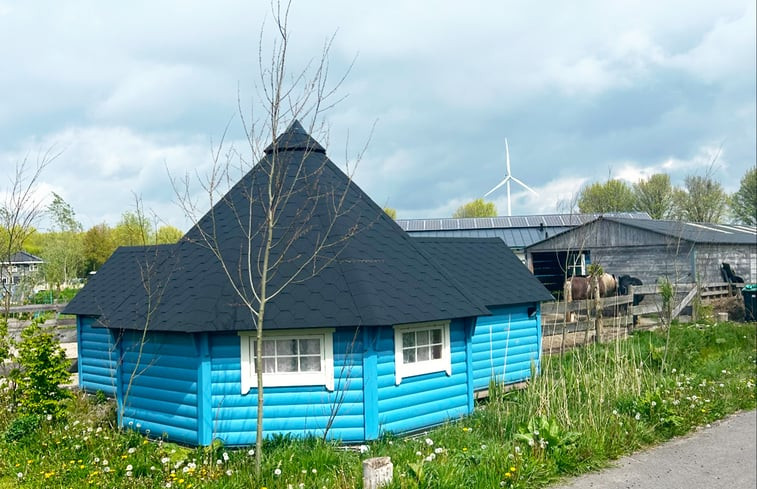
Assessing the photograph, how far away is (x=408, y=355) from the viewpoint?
9.46 metres

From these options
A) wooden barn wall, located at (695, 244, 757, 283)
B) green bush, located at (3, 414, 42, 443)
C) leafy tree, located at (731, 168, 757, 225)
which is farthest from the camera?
leafy tree, located at (731, 168, 757, 225)

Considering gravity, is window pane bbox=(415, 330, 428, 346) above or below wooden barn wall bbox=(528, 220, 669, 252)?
below

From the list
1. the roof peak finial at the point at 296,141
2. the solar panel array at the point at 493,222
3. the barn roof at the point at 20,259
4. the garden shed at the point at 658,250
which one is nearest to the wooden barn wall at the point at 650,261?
the garden shed at the point at 658,250

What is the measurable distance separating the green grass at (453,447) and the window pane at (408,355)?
1141 millimetres

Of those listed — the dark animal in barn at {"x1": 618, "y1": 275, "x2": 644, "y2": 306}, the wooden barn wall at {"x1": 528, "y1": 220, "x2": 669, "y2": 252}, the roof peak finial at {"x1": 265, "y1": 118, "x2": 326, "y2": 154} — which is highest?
the roof peak finial at {"x1": 265, "y1": 118, "x2": 326, "y2": 154}

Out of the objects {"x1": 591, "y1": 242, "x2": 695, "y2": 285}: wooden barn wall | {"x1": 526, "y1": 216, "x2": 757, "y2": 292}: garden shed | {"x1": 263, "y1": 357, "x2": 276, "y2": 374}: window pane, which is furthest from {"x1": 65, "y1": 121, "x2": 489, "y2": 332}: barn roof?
{"x1": 591, "y1": 242, "x2": 695, "y2": 285}: wooden barn wall

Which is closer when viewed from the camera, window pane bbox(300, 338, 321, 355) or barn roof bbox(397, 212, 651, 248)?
window pane bbox(300, 338, 321, 355)

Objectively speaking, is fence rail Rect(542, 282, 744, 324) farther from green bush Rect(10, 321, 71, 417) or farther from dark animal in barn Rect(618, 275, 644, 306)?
green bush Rect(10, 321, 71, 417)

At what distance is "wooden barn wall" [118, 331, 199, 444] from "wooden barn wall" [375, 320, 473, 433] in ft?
8.91

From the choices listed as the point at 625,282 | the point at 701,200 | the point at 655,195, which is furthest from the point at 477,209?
the point at 625,282

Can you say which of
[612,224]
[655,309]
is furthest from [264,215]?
[612,224]

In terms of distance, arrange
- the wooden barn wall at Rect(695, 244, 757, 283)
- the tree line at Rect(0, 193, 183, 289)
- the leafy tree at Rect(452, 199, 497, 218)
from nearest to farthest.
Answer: the wooden barn wall at Rect(695, 244, 757, 283) → the tree line at Rect(0, 193, 183, 289) → the leafy tree at Rect(452, 199, 497, 218)

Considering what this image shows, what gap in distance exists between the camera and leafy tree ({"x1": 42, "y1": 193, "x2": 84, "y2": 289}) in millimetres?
37062

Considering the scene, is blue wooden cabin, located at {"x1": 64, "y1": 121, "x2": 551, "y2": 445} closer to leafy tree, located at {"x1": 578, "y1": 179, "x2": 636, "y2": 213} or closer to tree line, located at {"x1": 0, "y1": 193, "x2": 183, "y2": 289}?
leafy tree, located at {"x1": 578, "y1": 179, "x2": 636, "y2": 213}
